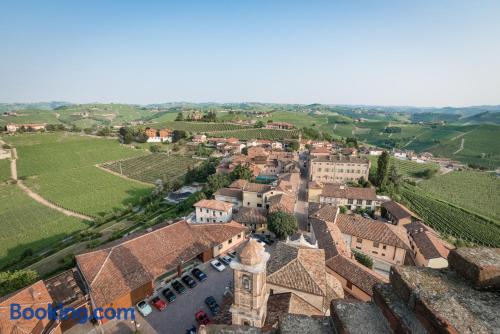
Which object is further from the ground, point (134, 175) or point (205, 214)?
point (205, 214)

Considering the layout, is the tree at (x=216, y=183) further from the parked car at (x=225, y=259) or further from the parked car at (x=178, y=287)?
the parked car at (x=178, y=287)

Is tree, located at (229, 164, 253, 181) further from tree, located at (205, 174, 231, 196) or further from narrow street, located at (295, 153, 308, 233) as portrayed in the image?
narrow street, located at (295, 153, 308, 233)

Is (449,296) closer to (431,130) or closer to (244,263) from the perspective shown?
(244,263)

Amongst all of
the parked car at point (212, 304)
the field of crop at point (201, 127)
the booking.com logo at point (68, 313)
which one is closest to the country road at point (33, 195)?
the booking.com logo at point (68, 313)

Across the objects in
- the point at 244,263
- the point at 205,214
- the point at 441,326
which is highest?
the point at 441,326

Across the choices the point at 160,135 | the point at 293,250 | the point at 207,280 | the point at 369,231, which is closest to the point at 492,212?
the point at 369,231

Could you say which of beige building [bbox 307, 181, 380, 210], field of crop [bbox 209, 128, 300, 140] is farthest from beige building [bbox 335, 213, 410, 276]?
field of crop [bbox 209, 128, 300, 140]

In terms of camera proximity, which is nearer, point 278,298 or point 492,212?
point 278,298
